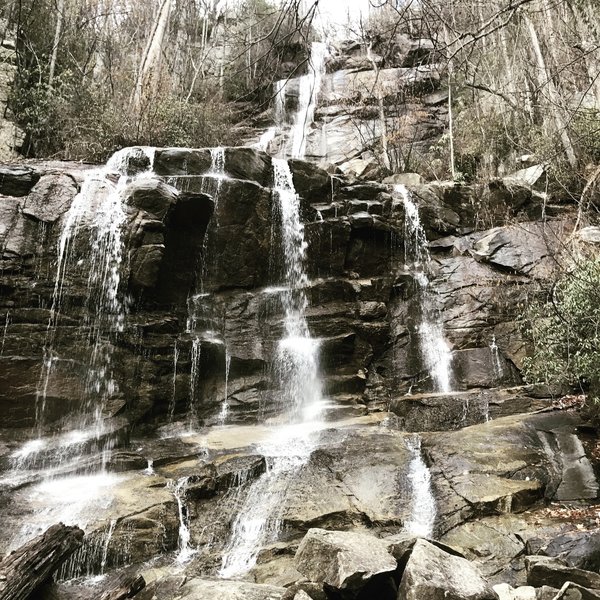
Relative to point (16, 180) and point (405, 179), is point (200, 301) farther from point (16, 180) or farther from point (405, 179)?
point (405, 179)

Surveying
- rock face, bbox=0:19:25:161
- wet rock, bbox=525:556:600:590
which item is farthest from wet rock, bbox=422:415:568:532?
rock face, bbox=0:19:25:161

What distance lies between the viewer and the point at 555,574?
372 cm

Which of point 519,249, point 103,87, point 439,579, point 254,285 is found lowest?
point 439,579

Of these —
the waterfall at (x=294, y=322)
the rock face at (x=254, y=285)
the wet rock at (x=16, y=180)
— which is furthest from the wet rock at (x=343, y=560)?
the wet rock at (x=16, y=180)

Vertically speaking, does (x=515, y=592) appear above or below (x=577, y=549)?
below

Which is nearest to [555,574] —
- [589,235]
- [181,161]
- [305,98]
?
[589,235]

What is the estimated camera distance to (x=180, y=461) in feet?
22.1

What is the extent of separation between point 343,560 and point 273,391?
19.5 feet

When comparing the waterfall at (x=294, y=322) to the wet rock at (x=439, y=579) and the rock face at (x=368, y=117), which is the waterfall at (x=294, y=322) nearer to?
the rock face at (x=368, y=117)

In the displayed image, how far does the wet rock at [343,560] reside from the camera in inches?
136

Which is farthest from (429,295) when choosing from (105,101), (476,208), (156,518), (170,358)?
(105,101)

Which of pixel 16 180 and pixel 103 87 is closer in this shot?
pixel 16 180

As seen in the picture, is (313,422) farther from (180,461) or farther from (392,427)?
(180,461)

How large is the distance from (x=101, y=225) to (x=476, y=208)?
30.3 ft
